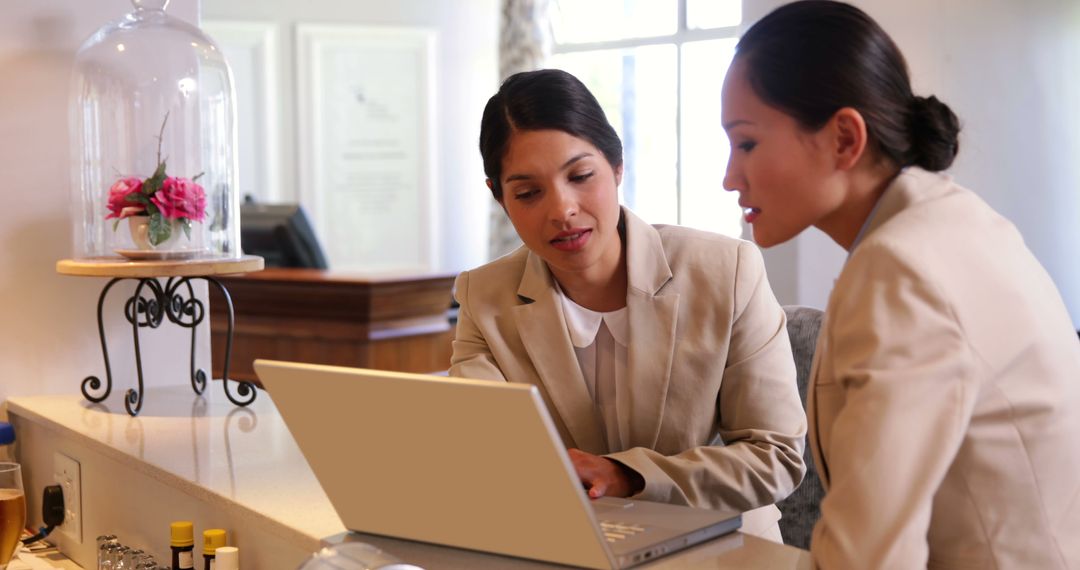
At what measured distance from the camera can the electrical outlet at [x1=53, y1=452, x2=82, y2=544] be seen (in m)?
2.22

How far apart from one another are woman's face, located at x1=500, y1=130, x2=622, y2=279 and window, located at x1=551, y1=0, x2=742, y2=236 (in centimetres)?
568

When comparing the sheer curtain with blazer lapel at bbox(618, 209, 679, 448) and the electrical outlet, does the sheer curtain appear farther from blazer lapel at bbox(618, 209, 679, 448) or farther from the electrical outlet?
blazer lapel at bbox(618, 209, 679, 448)

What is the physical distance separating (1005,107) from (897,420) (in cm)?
459

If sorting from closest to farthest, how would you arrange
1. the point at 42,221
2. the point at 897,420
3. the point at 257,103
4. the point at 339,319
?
the point at 897,420 → the point at 42,221 → the point at 339,319 → the point at 257,103

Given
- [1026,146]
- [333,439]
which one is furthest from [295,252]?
[333,439]

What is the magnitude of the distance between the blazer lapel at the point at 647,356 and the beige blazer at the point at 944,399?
640 mm

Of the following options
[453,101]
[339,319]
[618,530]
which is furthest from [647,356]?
[453,101]

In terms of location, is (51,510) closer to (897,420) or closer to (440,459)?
(440,459)

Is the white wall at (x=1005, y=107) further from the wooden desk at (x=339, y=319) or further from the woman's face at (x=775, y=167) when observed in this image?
the woman's face at (x=775, y=167)

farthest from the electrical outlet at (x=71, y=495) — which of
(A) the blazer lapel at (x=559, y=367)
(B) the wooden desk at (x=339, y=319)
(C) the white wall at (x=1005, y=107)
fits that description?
(C) the white wall at (x=1005, y=107)

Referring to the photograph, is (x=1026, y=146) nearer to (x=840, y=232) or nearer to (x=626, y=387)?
(x=626, y=387)

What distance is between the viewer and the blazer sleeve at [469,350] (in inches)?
75.0

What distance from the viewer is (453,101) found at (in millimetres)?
8781

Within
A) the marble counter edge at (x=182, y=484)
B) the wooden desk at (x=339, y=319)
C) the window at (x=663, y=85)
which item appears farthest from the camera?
the window at (x=663, y=85)
